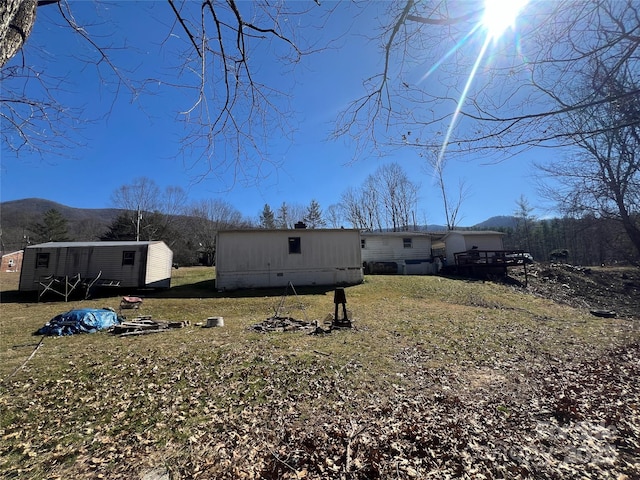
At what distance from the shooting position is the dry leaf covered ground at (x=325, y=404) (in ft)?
9.57

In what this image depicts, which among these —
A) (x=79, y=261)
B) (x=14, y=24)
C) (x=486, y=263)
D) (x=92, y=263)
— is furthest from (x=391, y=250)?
(x=14, y=24)

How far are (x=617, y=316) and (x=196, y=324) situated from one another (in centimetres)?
1753

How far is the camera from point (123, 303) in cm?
1205

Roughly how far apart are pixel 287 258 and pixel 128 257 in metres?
10.4

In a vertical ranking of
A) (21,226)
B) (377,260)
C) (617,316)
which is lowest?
(617,316)

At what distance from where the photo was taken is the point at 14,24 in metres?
1.63

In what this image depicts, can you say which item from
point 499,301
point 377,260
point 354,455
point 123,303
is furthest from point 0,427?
point 377,260

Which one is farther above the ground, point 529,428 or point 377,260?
point 377,260

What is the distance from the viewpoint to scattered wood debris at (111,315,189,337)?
8.47 m

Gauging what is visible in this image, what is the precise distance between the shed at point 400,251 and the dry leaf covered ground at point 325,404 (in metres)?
14.5

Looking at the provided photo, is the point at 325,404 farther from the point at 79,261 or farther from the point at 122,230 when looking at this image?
the point at 122,230

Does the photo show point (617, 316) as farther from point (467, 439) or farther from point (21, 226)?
point (21, 226)

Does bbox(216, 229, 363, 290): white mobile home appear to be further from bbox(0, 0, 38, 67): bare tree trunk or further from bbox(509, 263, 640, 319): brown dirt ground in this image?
bbox(0, 0, 38, 67): bare tree trunk

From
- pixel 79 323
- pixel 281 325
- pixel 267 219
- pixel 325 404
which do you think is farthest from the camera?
pixel 267 219
